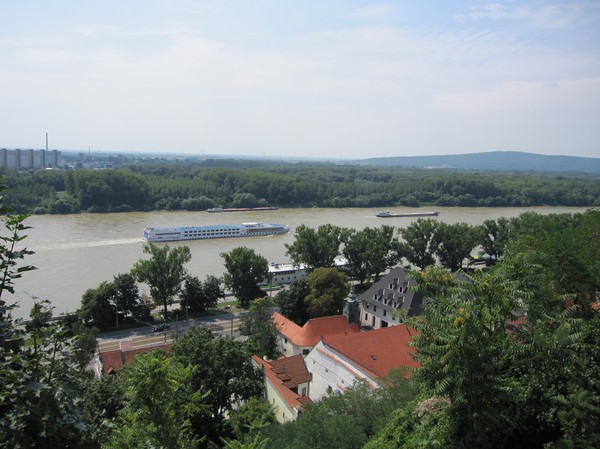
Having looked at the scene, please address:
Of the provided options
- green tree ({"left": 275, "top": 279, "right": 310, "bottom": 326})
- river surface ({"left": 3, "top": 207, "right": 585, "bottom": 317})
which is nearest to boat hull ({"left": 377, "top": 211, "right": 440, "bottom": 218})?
river surface ({"left": 3, "top": 207, "right": 585, "bottom": 317})

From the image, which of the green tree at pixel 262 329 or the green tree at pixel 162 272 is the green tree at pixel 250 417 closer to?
the green tree at pixel 262 329

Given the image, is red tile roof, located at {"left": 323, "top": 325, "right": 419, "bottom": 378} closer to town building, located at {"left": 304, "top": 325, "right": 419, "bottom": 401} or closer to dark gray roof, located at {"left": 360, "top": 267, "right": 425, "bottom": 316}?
town building, located at {"left": 304, "top": 325, "right": 419, "bottom": 401}

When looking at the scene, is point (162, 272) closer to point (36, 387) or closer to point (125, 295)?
point (125, 295)

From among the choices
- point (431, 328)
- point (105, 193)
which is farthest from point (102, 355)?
point (105, 193)

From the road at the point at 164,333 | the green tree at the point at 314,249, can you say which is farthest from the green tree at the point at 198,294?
the green tree at the point at 314,249

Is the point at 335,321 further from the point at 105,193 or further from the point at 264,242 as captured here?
the point at 105,193
